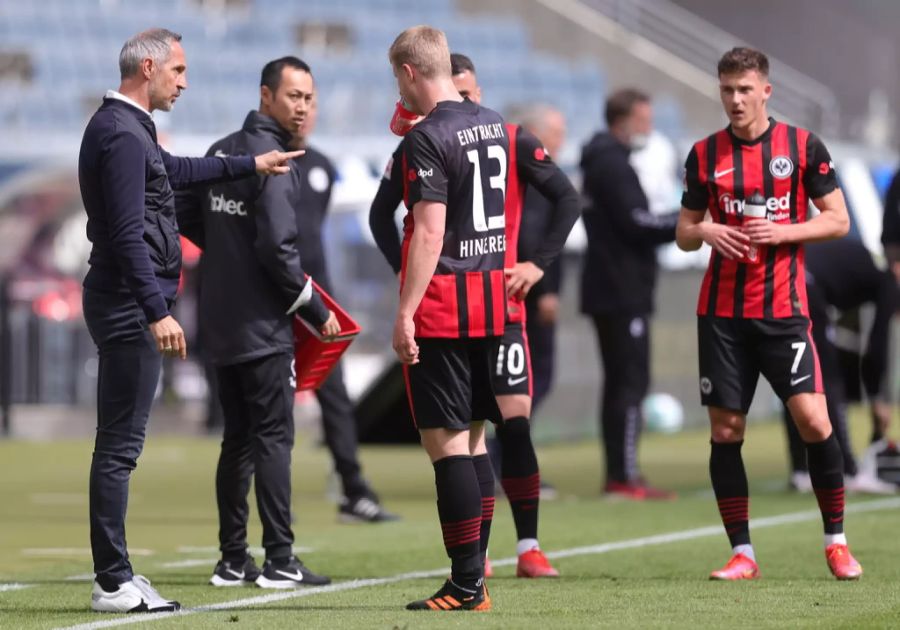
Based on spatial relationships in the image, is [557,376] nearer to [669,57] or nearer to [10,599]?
[10,599]

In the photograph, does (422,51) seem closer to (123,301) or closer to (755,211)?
(123,301)

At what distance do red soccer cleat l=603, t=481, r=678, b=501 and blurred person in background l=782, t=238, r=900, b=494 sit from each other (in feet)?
2.84

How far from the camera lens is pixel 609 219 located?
33.8 feet

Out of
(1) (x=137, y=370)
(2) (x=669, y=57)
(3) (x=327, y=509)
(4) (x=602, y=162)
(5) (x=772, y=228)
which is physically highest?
(2) (x=669, y=57)

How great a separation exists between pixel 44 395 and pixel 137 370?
13537 mm

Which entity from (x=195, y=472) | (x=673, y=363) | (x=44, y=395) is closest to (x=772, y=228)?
(x=195, y=472)

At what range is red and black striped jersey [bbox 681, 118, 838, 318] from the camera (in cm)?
657

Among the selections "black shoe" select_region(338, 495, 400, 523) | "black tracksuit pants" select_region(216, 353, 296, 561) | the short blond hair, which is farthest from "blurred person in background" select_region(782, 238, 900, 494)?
the short blond hair

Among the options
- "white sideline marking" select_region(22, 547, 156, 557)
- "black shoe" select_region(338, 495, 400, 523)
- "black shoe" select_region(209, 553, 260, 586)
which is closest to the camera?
"black shoe" select_region(209, 553, 260, 586)

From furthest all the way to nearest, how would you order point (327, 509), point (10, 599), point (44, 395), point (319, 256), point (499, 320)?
point (44, 395) < point (327, 509) < point (319, 256) < point (10, 599) < point (499, 320)

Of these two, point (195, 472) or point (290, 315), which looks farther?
point (195, 472)

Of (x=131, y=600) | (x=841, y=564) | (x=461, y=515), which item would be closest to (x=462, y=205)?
(x=461, y=515)

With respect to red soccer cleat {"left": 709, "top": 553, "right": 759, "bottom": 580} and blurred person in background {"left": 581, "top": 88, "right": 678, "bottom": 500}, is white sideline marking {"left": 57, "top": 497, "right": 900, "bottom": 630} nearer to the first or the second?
red soccer cleat {"left": 709, "top": 553, "right": 759, "bottom": 580}

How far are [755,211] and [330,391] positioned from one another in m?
3.19
